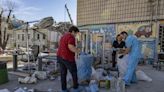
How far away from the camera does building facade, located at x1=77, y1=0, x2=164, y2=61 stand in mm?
13898

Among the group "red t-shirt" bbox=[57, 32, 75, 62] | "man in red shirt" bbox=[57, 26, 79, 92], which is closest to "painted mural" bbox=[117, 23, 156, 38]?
"man in red shirt" bbox=[57, 26, 79, 92]

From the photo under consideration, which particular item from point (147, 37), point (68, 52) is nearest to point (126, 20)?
point (147, 37)

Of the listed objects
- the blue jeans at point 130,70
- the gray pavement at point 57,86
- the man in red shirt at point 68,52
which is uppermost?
the man in red shirt at point 68,52

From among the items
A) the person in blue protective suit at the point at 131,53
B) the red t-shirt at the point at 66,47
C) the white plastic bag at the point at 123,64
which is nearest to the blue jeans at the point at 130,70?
the person in blue protective suit at the point at 131,53

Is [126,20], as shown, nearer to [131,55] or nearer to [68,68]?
[131,55]

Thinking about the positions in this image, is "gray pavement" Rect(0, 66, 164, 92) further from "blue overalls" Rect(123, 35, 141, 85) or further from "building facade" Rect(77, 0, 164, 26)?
"building facade" Rect(77, 0, 164, 26)

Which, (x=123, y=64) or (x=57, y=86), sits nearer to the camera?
(x=57, y=86)

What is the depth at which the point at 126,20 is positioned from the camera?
15.5 m

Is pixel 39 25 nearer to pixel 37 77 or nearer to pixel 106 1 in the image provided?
pixel 37 77

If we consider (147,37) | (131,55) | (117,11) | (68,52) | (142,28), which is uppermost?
(117,11)

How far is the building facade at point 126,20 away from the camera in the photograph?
13898mm

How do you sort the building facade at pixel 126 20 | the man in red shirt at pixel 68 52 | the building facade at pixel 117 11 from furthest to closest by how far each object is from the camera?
the building facade at pixel 117 11, the building facade at pixel 126 20, the man in red shirt at pixel 68 52

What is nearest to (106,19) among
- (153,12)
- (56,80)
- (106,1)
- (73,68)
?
(106,1)

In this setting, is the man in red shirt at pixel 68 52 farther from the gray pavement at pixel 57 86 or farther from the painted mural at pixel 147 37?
the painted mural at pixel 147 37
